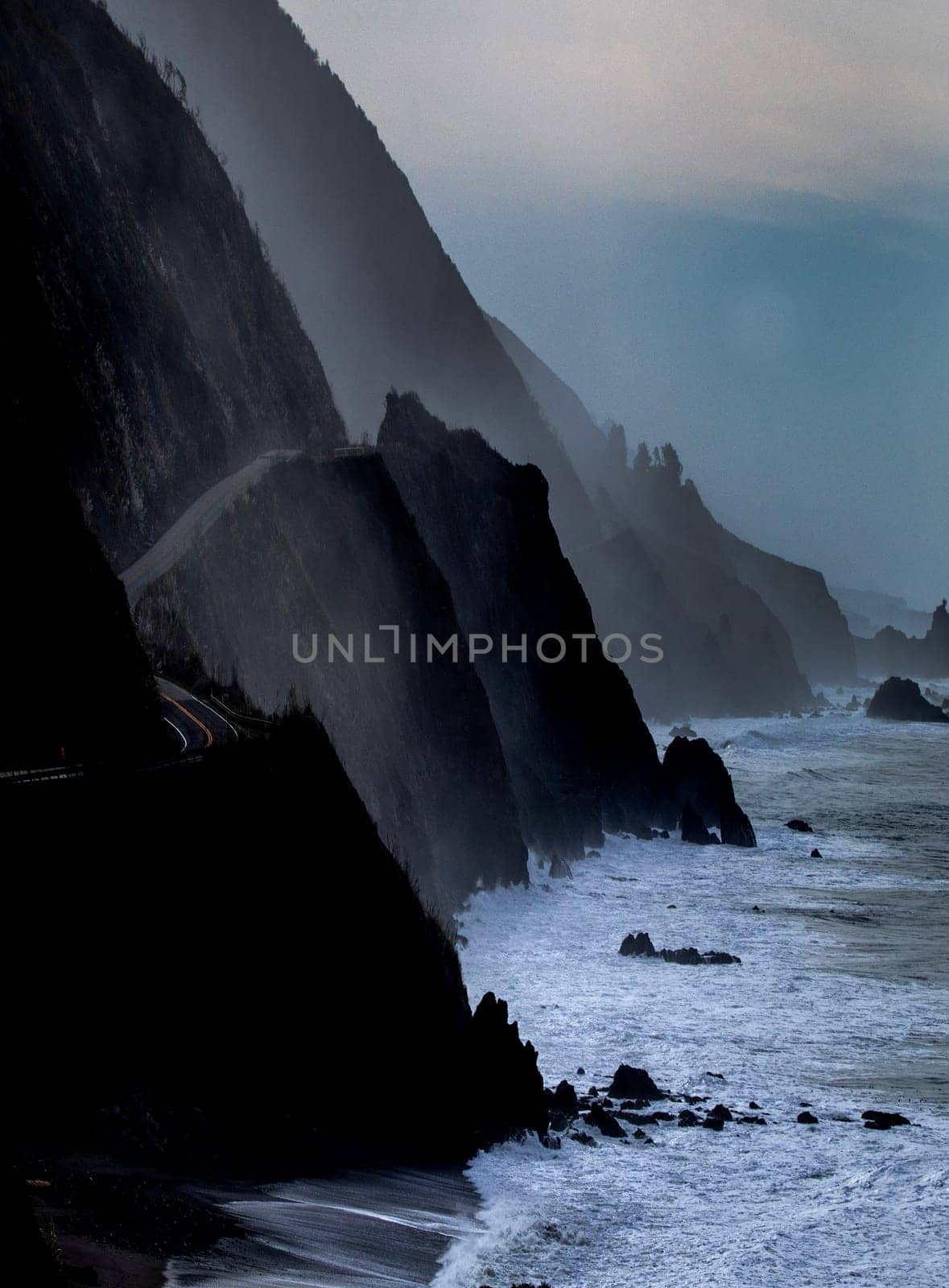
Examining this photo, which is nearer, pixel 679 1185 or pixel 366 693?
pixel 679 1185

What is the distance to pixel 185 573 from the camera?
133ft

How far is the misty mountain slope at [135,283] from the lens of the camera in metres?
44.8

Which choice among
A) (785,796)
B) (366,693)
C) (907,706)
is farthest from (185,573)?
(907,706)

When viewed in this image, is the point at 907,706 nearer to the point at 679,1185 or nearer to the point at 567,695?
the point at 567,695

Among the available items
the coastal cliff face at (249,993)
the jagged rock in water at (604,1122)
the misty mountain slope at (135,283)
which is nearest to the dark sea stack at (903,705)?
the misty mountain slope at (135,283)

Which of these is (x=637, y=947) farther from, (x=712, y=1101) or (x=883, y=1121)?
(x=883, y=1121)

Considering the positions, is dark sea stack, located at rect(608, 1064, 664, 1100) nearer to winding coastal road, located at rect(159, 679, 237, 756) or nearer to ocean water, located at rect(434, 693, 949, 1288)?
ocean water, located at rect(434, 693, 949, 1288)

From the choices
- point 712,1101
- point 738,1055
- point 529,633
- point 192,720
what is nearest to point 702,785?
point 529,633

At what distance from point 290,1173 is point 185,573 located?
80.0 feet

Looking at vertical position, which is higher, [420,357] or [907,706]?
[420,357]

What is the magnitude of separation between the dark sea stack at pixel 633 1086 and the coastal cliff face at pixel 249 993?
2.47 meters

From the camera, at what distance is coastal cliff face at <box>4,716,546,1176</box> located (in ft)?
53.7

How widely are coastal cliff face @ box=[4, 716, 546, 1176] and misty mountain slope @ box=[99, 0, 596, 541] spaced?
95.6m

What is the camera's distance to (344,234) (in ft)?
461
